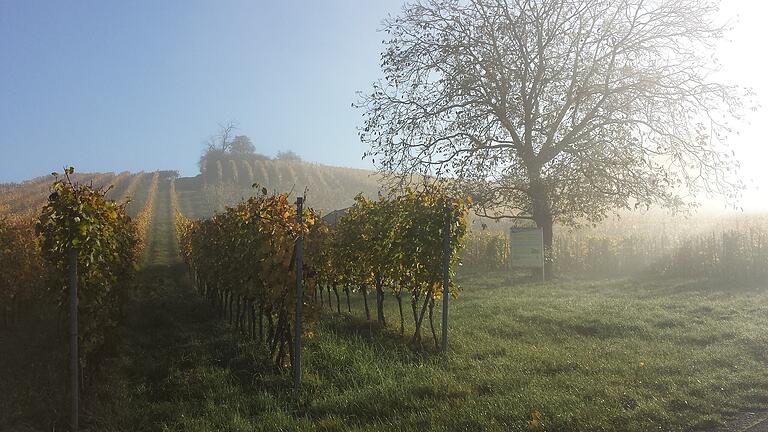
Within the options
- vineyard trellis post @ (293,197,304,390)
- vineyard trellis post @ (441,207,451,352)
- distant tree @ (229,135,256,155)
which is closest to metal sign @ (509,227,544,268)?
vineyard trellis post @ (441,207,451,352)

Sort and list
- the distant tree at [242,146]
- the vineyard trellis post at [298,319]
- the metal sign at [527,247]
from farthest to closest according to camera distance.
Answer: the distant tree at [242,146]
the metal sign at [527,247]
the vineyard trellis post at [298,319]

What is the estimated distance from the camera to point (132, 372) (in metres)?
8.02

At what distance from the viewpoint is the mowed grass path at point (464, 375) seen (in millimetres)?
5844

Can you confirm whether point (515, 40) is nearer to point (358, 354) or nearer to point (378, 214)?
point (378, 214)

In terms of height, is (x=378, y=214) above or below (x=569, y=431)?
above

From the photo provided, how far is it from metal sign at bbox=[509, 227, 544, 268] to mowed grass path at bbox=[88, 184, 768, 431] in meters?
7.58

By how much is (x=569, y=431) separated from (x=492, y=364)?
101 inches

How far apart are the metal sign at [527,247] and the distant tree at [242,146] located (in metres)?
74.5

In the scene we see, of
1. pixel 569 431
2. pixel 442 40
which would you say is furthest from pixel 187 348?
pixel 442 40

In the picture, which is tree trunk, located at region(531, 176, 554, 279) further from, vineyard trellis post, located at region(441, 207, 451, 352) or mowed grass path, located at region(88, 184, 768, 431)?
vineyard trellis post, located at region(441, 207, 451, 352)

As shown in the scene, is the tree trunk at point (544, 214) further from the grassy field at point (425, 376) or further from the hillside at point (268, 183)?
the hillside at point (268, 183)

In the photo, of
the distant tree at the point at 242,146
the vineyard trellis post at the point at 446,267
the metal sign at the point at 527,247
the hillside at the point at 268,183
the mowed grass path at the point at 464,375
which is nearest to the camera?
the mowed grass path at the point at 464,375

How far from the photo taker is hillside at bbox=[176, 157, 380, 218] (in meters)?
51.9

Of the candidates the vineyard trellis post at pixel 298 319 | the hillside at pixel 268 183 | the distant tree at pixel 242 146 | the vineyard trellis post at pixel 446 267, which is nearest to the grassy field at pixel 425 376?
the vineyard trellis post at pixel 298 319
